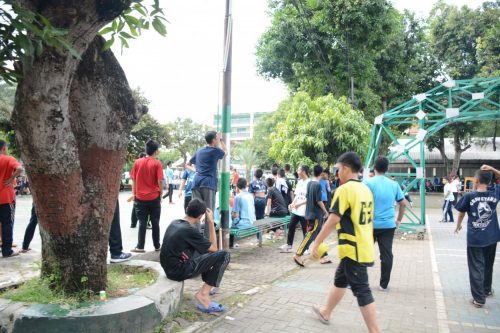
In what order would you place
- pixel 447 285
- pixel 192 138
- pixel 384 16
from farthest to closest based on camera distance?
pixel 192 138, pixel 384 16, pixel 447 285

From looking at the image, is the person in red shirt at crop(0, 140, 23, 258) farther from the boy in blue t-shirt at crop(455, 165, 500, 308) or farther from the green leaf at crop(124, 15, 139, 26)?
the boy in blue t-shirt at crop(455, 165, 500, 308)

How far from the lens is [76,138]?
3982 mm

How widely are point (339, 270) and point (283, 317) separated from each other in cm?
84

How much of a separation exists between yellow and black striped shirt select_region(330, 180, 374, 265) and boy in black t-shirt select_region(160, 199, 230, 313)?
54.6 inches

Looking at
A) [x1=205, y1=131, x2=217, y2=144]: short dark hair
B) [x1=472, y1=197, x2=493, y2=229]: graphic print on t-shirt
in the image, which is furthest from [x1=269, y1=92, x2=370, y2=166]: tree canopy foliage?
[x1=472, y1=197, x2=493, y2=229]: graphic print on t-shirt

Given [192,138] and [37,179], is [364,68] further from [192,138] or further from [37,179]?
[192,138]

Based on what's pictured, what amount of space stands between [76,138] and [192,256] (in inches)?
68.2

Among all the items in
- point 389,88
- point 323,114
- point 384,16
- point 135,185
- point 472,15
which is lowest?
point 135,185

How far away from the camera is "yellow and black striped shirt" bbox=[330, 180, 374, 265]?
3.79 m

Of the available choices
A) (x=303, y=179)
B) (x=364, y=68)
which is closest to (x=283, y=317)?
(x=303, y=179)

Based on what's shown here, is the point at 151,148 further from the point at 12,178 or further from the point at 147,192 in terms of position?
the point at 12,178

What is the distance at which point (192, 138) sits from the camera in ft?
156

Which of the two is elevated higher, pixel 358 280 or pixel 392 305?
pixel 358 280

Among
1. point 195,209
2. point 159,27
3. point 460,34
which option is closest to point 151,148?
point 195,209
